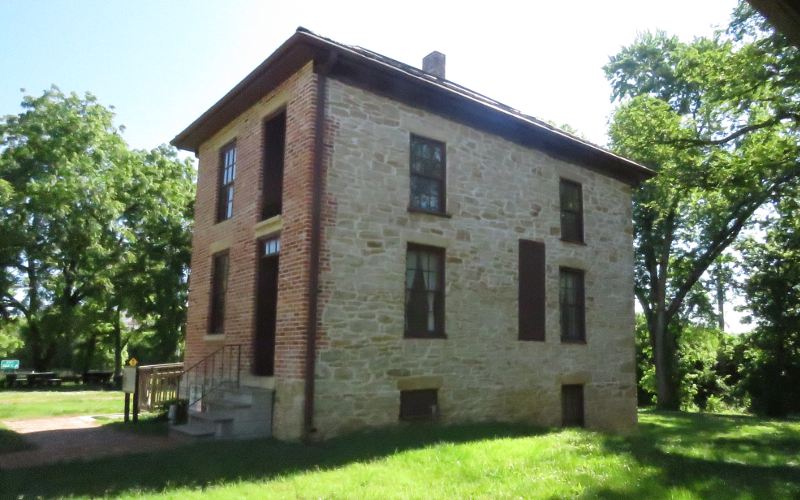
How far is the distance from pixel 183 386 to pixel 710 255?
836 inches

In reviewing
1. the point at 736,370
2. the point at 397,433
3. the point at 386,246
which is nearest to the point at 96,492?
the point at 397,433

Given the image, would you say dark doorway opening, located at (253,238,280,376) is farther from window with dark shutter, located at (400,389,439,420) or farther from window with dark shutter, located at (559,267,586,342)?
window with dark shutter, located at (559,267,586,342)

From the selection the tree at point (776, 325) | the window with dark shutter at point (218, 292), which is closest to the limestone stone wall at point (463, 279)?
the window with dark shutter at point (218, 292)

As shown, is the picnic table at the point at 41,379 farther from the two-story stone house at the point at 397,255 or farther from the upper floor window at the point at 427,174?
the upper floor window at the point at 427,174

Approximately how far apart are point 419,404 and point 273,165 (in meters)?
5.62

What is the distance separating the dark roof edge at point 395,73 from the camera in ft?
32.9

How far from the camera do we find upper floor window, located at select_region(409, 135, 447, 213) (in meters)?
11.7

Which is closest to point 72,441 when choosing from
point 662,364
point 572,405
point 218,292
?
point 218,292

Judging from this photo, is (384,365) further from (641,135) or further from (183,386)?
(641,135)

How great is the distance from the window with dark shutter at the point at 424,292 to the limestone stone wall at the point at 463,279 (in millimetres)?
175

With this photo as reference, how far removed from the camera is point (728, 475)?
23.3 ft

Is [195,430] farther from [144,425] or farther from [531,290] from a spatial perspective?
[531,290]

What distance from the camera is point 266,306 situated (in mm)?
11805

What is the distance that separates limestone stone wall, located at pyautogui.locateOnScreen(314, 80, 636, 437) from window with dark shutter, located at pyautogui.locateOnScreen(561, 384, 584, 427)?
0.81ft
